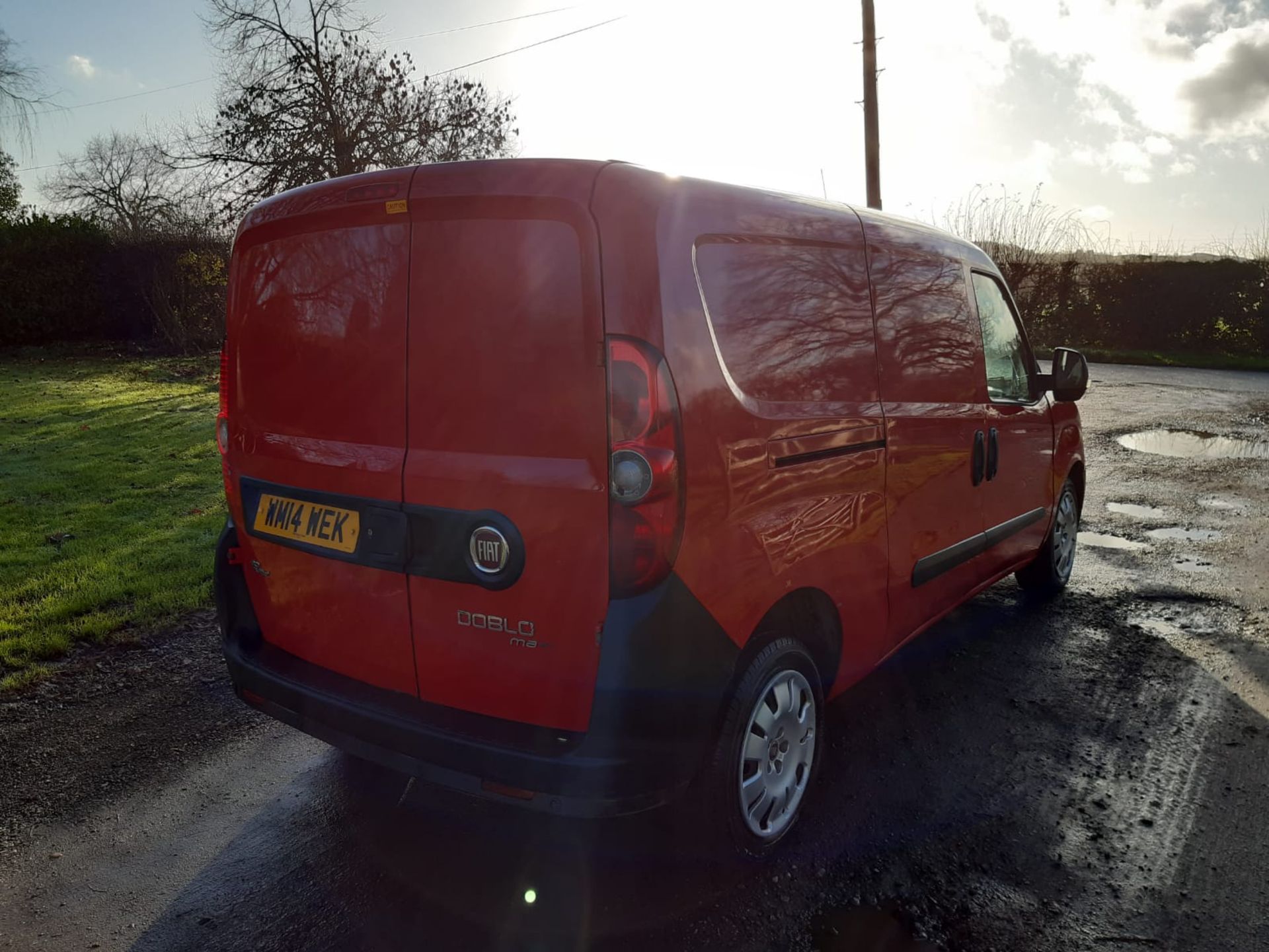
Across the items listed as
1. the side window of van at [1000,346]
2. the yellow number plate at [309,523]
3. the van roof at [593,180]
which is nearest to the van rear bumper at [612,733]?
the yellow number plate at [309,523]

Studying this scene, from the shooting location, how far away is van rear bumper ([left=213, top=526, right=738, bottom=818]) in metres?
2.27

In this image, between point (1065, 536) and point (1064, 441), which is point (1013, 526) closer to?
point (1064, 441)

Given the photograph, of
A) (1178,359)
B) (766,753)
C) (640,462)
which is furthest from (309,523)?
(1178,359)

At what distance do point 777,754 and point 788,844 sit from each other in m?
0.31

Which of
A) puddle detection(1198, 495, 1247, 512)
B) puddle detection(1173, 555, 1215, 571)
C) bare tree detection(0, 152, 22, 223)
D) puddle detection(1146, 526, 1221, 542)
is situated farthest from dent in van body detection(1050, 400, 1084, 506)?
bare tree detection(0, 152, 22, 223)

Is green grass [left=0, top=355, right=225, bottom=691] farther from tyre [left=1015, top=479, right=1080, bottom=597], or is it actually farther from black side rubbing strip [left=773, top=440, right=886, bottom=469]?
tyre [left=1015, top=479, right=1080, bottom=597]

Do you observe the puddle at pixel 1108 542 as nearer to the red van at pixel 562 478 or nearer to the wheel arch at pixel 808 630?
the red van at pixel 562 478

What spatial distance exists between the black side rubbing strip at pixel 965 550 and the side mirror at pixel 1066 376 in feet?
2.10

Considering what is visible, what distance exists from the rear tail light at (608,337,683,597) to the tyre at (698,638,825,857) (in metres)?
0.58

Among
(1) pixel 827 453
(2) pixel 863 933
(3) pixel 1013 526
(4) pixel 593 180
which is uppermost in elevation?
(4) pixel 593 180

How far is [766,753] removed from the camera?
2.75 meters

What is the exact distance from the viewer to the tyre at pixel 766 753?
8.35 feet

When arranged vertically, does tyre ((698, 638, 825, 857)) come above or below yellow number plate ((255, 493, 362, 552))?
below

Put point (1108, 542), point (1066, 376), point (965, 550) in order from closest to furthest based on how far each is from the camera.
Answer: point (965, 550) < point (1066, 376) < point (1108, 542)
